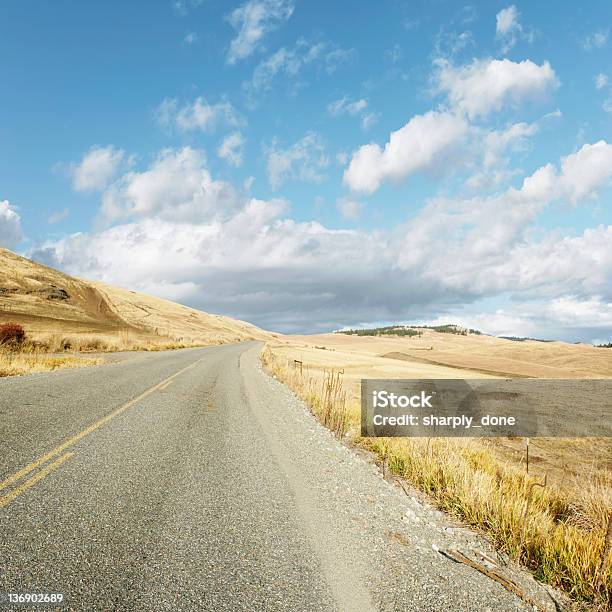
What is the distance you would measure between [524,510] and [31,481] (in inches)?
243

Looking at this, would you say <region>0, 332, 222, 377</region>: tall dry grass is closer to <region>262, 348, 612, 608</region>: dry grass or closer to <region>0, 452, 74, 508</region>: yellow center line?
<region>0, 452, 74, 508</region>: yellow center line

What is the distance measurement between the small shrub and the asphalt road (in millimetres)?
22934

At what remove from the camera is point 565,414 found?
43.4 ft

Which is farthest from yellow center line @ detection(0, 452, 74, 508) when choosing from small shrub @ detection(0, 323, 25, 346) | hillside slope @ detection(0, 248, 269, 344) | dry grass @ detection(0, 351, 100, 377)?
hillside slope @ detection(0, 248, 269, 344)

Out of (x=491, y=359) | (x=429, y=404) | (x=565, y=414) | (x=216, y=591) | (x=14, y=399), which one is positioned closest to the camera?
(x=216, y=591)

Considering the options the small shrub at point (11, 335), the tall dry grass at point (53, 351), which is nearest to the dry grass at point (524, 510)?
the tall dry grass at point (53, 351)

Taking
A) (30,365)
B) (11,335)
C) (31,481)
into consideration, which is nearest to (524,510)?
(31,481)

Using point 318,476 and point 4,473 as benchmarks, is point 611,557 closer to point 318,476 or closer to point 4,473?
point 318,476

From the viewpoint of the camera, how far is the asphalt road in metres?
3.41

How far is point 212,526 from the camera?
449 cm

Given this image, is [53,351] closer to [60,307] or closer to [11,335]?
[11,335]

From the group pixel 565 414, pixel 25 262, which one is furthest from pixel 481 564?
pixel 25 262

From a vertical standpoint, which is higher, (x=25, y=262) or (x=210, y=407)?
(x=25, y=262)

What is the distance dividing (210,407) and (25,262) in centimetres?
7715
